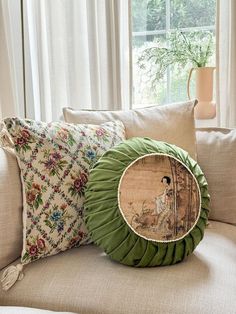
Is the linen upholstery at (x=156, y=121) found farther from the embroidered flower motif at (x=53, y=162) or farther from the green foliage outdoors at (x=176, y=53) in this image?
the green foliage outdoors at (x=176, y=53)

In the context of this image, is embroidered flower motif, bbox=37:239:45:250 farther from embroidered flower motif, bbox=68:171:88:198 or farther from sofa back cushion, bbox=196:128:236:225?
sofa back cushion, bbox=196:128:236:225

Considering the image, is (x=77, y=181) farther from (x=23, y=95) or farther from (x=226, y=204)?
(x=23, y=95)

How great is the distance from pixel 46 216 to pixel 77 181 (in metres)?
0.14

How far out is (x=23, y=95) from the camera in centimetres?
229

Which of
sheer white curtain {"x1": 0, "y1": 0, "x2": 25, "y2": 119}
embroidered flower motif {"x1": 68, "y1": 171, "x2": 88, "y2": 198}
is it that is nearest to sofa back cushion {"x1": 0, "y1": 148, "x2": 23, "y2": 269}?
embroidered flower motif {"x1": 68, "y1": 171, "x2": 88, "y2": 198}

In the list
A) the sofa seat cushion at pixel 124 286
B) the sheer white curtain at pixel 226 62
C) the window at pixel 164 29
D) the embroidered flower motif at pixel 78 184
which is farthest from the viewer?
the window at pixel 164 29

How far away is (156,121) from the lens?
155 cm

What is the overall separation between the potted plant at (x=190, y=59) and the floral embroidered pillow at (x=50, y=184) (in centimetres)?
94

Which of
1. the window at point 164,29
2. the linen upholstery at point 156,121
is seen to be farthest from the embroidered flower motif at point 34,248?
the window at point 164,29

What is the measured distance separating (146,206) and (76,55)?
1.28 m

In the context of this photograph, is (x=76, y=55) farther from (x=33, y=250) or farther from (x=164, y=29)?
(x=33, y=250)

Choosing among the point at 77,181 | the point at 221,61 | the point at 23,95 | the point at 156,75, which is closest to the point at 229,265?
the point at 77,181

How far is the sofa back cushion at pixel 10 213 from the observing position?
118 cm

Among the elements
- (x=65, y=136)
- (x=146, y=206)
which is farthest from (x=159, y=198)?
(x=65, y=136)
